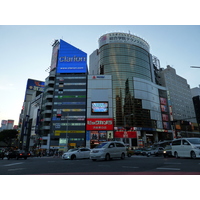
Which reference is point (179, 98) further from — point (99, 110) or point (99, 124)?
point (99, 124)

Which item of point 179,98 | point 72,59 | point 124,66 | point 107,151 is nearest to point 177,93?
point 179,98

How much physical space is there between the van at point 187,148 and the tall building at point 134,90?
5078cm

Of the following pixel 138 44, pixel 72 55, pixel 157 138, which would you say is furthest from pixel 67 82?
pixel 157 138

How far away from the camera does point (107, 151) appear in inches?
543

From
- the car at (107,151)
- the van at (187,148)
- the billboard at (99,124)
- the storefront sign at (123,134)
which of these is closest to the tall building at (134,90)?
the storefront sign at (123,134)

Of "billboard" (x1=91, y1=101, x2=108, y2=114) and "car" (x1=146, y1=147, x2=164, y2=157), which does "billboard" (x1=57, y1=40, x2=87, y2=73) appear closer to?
"billboard" (x1=91, y1=101, x2=108, y2=114)

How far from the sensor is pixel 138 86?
249ft

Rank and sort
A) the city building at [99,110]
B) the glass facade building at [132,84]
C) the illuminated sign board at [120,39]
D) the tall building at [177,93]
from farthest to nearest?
1. the tall building at [177,93]
2. the illuminated sign board at [120,39]
3. the glass facade building at [132,84]
4. the city building at [99,110]

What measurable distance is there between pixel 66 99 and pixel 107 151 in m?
59.8

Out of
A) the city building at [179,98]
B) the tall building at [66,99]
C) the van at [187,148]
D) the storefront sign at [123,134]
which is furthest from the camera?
the city building at [179,98]

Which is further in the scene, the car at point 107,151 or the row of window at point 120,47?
the row of window at point 120,47

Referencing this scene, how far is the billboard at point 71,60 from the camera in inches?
2997

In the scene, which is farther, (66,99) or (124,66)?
(124,66)

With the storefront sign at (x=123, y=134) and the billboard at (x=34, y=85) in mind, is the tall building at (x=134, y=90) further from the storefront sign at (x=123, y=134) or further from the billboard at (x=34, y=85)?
the billboard at (x=34, y=85)
